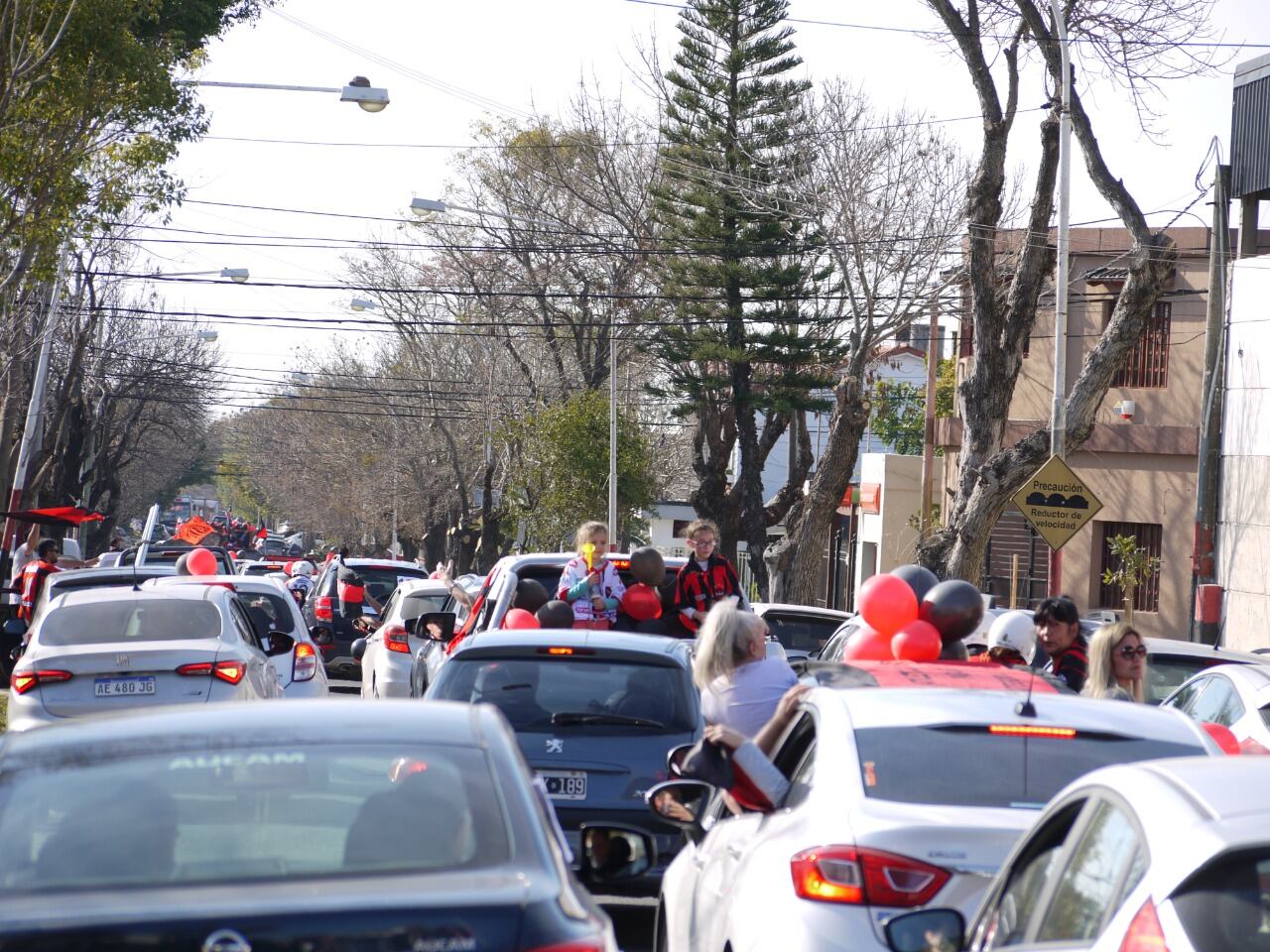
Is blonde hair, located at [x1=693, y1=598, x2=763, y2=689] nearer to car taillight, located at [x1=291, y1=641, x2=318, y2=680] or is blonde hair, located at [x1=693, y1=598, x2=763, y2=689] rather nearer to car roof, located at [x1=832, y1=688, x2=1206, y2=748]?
car roof, located at [x1=832, y1=688, x2=1206, y2=748]

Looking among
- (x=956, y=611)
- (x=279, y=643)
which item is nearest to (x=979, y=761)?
(x=956, y=611)

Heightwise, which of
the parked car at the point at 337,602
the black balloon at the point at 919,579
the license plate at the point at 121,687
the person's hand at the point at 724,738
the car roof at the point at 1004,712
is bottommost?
the parked car at the point at 337,602

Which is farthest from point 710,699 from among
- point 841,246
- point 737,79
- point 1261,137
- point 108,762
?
point 737,79

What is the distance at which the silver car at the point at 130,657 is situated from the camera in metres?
11.5

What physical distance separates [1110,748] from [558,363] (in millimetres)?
45414

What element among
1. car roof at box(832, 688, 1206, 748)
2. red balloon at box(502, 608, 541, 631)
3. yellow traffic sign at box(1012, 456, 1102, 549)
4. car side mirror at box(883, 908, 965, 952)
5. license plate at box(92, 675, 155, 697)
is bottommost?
license plate at box(92, 675, 155, 697)

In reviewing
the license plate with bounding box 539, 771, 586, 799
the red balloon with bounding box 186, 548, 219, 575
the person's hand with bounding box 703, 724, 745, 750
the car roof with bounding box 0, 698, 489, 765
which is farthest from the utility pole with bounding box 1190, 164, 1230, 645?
the car roof with bounding box 0, 698, 489, 765

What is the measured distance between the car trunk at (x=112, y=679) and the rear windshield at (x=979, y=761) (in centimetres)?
737

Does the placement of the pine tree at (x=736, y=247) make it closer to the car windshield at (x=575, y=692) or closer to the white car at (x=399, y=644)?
the white car at (x=399, y=644)

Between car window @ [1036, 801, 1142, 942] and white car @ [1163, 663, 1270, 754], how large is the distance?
6.45 meters

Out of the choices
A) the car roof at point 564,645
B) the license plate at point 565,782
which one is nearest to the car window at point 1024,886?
the license plate at point 565,782

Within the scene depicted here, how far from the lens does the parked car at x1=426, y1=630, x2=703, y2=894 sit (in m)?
8.51

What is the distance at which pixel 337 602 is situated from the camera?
24.7m

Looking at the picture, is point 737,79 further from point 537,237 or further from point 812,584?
point 812,584
